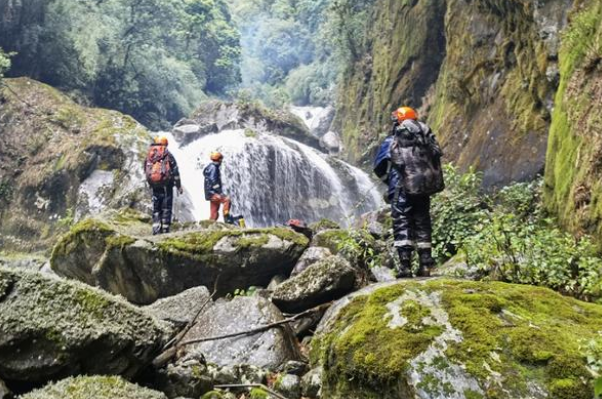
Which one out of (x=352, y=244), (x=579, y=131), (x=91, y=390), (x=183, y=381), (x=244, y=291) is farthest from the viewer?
(x=244, y=291)

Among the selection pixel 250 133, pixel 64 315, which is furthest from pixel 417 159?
pixel 250 133

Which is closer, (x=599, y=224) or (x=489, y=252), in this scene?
(x=489, y=252)

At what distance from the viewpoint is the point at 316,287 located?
6133 mm

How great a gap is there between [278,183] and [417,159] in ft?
46.2

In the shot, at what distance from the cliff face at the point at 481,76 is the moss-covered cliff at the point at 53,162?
10.2 meters

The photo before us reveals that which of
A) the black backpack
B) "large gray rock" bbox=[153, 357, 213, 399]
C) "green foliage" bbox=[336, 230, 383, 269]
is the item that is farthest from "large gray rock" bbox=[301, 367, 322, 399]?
"green foliage" bbox=[336, 230, 383, 269]

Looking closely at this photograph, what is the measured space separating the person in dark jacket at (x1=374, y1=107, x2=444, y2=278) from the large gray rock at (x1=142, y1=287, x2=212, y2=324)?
2.35 m

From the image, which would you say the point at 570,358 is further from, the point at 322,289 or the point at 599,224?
the point at 599,224

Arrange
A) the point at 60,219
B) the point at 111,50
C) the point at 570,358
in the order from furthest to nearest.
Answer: the point at 111,50, the point at 60,219, the point at 570,358

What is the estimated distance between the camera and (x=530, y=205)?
29.8ft

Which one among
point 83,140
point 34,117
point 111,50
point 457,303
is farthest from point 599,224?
point 111,50

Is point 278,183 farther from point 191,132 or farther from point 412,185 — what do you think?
point 412,185

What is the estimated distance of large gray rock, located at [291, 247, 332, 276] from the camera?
8.43m

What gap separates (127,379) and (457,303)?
8.25ft
